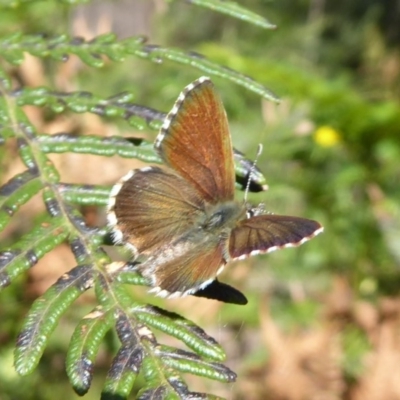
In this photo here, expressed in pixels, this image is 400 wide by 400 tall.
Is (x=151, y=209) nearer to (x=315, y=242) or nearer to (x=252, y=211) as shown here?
(x=252, y=211)

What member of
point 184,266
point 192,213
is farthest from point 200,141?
point 184,266

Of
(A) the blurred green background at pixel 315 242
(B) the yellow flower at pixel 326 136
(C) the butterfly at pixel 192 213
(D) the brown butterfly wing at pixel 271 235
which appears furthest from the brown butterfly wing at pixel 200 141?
(B) the yellow flower at pixel 326 136

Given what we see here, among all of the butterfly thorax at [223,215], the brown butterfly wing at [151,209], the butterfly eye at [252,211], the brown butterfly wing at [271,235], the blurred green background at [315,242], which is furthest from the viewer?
the blurred green background at [315,242]

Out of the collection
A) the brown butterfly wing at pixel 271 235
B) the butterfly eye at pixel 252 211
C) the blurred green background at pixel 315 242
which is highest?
the brown butterfly wing at pixel 271 235

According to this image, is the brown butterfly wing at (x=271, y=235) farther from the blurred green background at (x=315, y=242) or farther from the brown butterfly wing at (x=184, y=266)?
the blurred green background at (x=315, y=242)

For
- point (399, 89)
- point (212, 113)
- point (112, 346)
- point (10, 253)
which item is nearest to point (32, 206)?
point (112, 346)

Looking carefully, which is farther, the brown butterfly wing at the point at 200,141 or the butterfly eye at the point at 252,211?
the butterfly eye at the point at 252,211
